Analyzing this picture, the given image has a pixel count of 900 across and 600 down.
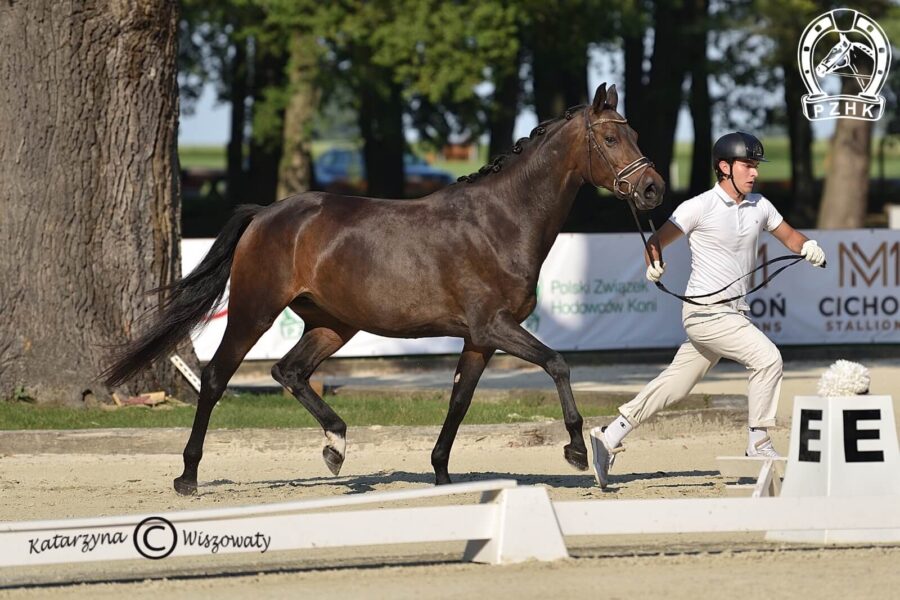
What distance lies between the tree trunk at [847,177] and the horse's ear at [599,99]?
2217cm

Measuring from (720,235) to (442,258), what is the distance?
62.9 inches

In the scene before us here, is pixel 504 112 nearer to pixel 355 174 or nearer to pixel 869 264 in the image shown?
pixel 869 264

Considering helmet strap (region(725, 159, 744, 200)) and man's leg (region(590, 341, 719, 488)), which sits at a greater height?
helmet strap (region(725, 159, 744, 200))

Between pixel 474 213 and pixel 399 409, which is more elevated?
pixel 474 213

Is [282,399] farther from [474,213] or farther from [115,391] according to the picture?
[474,213]

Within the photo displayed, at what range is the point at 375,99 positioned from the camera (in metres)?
33.9

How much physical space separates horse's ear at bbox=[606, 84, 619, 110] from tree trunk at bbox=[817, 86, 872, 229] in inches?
869

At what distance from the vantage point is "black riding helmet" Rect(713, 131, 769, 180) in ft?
27.5

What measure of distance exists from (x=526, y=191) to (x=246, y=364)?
9.81 meters

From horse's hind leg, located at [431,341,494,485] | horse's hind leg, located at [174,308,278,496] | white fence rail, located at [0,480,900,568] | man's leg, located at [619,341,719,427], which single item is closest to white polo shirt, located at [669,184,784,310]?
man's leg, located at [619,341,719,427]

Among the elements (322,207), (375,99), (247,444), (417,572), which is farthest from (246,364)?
(375,99)

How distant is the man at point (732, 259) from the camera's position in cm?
841

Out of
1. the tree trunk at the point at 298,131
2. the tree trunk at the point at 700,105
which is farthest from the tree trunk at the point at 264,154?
the tree trunk at the point at 700,105

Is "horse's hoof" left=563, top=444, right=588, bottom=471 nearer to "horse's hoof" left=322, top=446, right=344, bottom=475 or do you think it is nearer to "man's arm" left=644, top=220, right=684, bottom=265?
"man's arm" left=644, top=220, right=684, bottom=265
